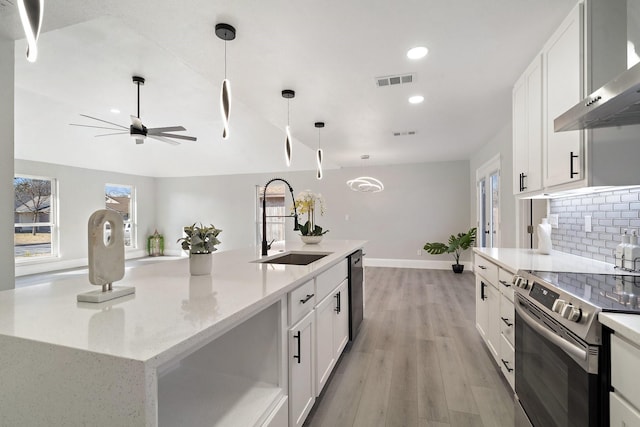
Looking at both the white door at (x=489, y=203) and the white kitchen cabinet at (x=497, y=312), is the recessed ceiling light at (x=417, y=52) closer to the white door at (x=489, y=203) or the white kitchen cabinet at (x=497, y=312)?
the white kitchen cabinet at (x=497, y=312)

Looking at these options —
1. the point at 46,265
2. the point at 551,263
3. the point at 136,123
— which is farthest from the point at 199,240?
the point at 46,265

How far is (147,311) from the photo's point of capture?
102cm

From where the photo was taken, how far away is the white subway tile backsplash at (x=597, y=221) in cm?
179

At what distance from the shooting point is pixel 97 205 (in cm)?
797

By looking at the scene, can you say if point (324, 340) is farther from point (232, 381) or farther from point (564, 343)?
point (564, 343)

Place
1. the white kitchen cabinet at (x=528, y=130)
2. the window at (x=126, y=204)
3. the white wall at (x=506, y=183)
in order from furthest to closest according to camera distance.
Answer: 1. the window at (x=126, y=204)
2. the white wall at (x=506, y=183)
3. the white kitchen cabinet at (x=528, y=130)

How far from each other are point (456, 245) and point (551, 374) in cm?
541

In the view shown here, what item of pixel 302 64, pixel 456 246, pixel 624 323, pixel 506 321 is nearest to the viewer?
pixel 624 323

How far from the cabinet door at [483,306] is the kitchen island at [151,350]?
65.4 inches

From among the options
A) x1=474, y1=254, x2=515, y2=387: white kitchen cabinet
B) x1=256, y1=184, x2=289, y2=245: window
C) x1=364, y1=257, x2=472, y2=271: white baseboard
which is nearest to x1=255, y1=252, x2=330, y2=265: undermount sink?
x1=474, y1=254, x2=515, y2=387: white kitchen cabinet

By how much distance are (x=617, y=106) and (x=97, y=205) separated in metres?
9.77

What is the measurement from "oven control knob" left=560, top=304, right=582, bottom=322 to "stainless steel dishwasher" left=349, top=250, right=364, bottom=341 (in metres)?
1.83

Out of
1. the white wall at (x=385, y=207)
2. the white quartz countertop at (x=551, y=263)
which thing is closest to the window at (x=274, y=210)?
the white wall at (x=385, y=207)

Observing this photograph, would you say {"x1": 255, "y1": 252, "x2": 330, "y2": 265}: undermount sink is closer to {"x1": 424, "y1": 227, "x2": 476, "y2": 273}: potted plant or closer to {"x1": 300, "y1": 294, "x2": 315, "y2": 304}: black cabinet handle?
{"x1": 300, "y1": 294, "x2": 315, "y2": 304}: black cabinet handle
